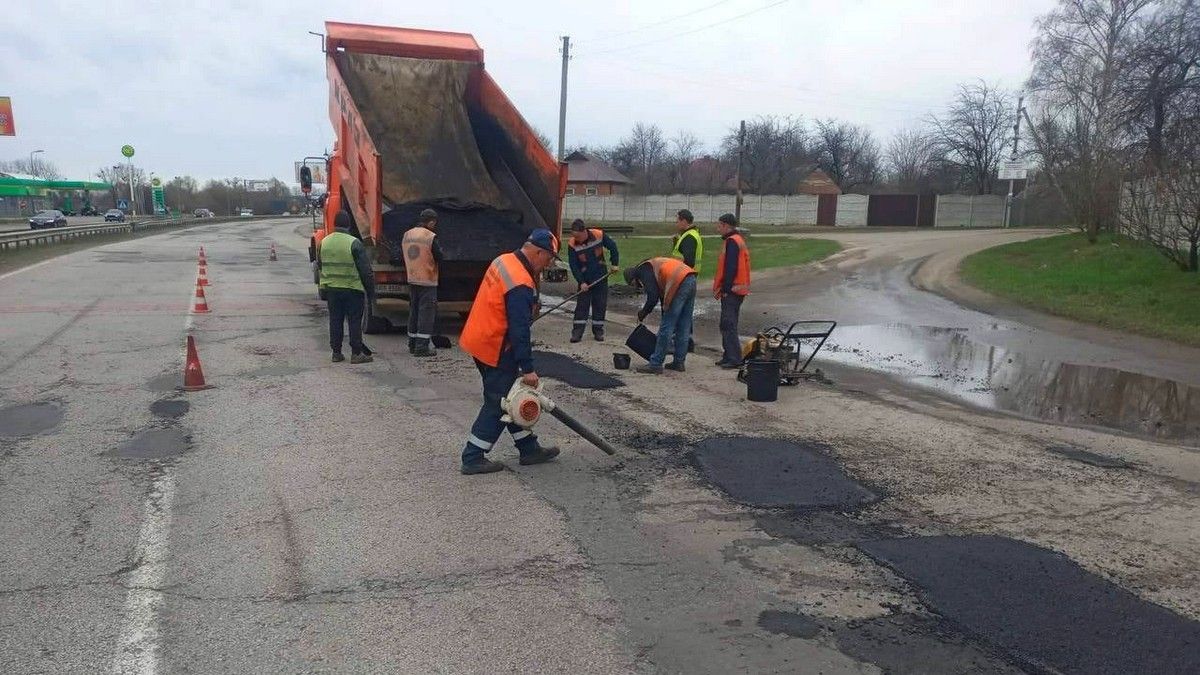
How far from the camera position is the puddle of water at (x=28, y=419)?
604cm

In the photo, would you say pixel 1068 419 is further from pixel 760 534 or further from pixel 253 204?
pixel 253 204

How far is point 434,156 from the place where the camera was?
36.5 ft

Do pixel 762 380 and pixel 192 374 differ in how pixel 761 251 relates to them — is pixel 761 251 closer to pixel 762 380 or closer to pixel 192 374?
pixel 762 380

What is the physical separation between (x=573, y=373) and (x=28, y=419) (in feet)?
15.4

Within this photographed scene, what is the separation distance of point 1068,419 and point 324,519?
6.27 metres

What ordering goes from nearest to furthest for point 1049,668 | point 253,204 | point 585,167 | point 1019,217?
point 1049,668, point 1019,217, point 585,167, point 253,204

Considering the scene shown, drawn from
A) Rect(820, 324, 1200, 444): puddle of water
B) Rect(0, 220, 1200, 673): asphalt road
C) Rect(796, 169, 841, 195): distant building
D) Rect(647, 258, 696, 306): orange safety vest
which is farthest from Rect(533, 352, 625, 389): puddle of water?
Rect(796, 169, 841, 195): distant building

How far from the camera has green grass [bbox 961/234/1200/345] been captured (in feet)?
39.2

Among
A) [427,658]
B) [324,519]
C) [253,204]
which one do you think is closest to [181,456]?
[324,519]

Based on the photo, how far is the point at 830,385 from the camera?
8352 mm

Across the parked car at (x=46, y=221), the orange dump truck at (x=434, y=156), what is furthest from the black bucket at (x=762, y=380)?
the parked car at (x=46, y=221)

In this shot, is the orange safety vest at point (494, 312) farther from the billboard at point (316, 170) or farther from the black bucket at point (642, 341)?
the billboard at point (316, 170)

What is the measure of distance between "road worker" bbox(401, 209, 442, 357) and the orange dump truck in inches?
23.7

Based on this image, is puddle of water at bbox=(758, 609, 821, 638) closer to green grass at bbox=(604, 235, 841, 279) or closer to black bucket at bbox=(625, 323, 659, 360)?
black bucket at bbox=(625, 323, 659, 360)
